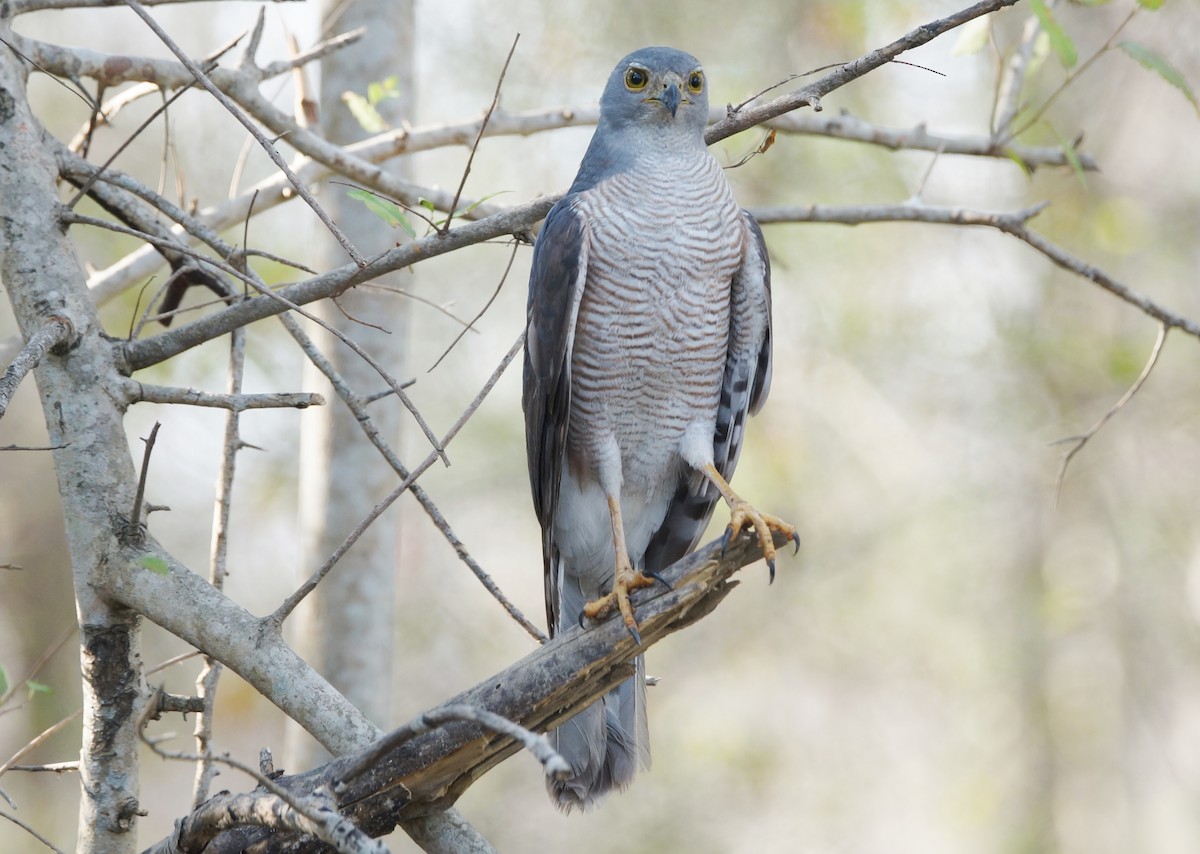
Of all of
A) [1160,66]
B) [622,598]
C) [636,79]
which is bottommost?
[622,598]

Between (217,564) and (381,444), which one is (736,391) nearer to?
(381,444)

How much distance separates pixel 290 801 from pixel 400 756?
59 cm

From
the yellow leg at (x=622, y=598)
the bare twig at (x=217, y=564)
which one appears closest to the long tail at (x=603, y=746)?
the yellow leg at (x=622, y=598)

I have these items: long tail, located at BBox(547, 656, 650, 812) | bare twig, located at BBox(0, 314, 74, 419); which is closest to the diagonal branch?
long tail, located at BBox(547, 656, 650, 812)

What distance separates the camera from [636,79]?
386 cm

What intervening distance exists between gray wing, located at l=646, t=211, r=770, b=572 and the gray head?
42cm

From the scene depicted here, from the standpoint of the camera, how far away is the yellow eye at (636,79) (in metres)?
3.84

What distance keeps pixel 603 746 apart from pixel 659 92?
226 cm

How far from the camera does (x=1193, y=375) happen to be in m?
10.2

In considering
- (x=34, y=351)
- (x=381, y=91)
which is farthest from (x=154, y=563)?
(x=381, y=91)

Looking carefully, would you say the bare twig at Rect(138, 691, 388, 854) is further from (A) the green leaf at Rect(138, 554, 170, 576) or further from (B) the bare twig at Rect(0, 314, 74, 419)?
(B) the bare twig at Rect(0, 314, 74, 419)

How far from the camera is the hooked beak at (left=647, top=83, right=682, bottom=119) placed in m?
3.73

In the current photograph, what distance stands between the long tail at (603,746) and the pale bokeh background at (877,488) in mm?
6612

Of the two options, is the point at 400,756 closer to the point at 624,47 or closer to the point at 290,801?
the point at 290,801
